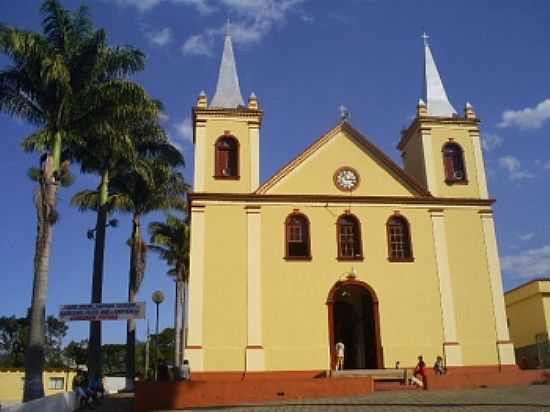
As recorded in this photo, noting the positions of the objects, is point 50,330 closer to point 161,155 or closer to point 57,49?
point 161,155

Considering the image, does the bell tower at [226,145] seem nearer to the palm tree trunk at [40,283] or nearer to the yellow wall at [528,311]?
the palm tree trunk at [40,283]

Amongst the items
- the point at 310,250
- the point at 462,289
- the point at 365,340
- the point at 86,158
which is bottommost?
the point at 365,340

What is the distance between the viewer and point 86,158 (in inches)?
931

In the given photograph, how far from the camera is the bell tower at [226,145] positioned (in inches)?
1000

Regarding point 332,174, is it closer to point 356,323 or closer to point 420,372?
point 356,323

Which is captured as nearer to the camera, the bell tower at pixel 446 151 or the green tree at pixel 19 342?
the bell tower at pixel 446 151

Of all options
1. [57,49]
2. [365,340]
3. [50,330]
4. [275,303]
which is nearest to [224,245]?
[275,303]

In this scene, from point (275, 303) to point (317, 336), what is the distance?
2.06 meters

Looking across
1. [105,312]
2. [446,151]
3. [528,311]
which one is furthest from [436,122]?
[105,312]

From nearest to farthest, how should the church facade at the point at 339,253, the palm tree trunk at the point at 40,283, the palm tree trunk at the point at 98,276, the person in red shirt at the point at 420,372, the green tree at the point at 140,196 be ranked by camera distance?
1. the palm tree trunk at the point at 40,283
2. the person in red shirt at the point at 420,372
3. the palm tree trunk at the point at 98,276
4. the church facade at the point at 339,253
5. the green tree at the point at 140,196

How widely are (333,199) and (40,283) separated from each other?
40.1 feet

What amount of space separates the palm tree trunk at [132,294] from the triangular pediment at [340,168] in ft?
23.7

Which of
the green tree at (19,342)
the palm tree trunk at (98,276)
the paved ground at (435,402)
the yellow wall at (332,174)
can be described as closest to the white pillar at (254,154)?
the yellow wall at (332,174)

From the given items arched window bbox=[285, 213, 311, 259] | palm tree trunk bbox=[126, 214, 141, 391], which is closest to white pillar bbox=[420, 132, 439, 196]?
arched window bbox=[285, 213, 311, 259]
